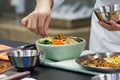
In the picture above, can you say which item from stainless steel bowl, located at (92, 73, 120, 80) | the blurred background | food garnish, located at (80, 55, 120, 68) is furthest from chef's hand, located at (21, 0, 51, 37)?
the blurred background

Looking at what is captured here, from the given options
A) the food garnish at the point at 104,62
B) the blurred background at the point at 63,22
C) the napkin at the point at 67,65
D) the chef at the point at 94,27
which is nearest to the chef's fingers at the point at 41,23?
the chef at the point at 94,27

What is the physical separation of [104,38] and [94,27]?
11cm

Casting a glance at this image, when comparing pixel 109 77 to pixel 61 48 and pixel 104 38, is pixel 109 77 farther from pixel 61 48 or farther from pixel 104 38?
pixel 104 38

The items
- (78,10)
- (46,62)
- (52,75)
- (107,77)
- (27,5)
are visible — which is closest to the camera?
(107,77)

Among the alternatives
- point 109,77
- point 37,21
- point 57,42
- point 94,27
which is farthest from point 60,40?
point 94,27

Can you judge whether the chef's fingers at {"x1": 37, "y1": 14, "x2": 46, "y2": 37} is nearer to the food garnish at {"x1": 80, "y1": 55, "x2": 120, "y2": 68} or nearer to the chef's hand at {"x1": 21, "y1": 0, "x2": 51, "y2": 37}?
the chef's hand at {"x1": 21, "y1": 0, "x2": 51, "y2": 37}

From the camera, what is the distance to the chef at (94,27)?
1.35 m

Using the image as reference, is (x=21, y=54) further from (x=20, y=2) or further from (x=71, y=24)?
(x=20, y=2)

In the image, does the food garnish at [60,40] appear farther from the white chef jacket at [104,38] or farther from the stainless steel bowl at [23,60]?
the white chef jacket at [104,38]

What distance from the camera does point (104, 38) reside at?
1.67 metres

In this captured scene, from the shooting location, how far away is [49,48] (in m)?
1.25

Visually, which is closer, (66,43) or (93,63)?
(93,63)

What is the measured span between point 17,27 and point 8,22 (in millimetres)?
335

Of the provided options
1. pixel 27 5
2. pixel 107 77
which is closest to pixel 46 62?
pixel 107 77
